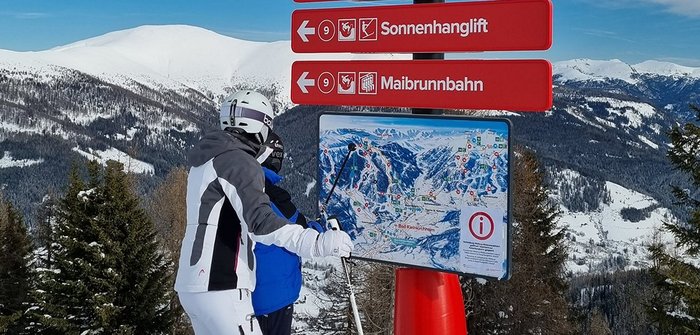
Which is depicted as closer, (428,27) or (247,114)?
(247,114)

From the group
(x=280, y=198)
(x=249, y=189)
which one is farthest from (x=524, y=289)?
(x=249, y=189)

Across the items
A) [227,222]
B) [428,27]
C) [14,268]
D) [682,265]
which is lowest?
[14,268]

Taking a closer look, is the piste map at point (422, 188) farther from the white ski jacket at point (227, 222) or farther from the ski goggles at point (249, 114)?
the white ski jacket at point (227, 222)

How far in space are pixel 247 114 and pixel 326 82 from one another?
3.85 ft

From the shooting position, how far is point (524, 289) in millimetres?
20078

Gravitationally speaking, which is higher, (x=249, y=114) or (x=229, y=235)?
(x=249, y=114)

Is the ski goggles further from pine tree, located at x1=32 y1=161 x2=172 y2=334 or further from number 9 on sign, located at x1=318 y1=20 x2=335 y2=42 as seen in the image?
pine tree, located at x1=32 y1=161 x2=172 y2=334

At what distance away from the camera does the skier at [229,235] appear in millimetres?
3725

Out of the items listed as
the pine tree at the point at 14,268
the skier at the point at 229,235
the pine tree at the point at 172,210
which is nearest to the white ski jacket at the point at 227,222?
the skier at the point at 229,235

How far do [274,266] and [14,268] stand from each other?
1053 inches

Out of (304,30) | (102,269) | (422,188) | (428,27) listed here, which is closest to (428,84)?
(428,27)

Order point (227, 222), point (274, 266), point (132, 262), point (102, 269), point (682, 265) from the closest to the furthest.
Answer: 1. point (227, 222)
2. point (274, 266)
3. point (682, 265)
4. point (102, 269)
5. point (132, 262)

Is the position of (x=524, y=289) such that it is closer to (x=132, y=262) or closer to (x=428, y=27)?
(x=132, y=262)

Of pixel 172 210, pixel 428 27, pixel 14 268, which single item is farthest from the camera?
pixel 172 210
